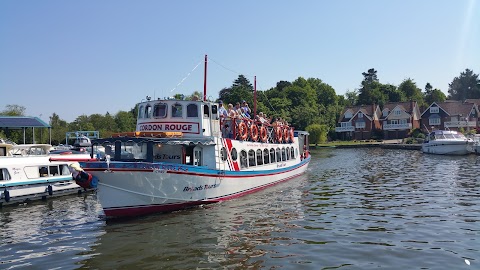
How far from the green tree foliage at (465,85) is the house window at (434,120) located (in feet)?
235

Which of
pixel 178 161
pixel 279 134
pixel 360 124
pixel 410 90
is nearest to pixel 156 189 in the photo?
pixel 178 161

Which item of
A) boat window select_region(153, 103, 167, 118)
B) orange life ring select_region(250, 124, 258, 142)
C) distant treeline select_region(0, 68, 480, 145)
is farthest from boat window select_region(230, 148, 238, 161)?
distant treeline select_region(0, 68, 480, 145)

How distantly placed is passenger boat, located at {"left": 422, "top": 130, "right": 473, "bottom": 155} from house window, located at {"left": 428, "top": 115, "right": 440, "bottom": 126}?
3987 cm

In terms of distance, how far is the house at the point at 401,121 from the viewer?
3821 inches

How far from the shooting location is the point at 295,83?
133m

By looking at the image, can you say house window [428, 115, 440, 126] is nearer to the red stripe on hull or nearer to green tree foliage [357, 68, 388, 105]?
green tree foliage [357, 68, 388, 105]

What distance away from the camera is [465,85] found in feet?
511

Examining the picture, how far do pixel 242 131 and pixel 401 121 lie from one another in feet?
276

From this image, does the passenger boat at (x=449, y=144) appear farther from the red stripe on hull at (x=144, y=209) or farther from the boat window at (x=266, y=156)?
the red stripe on hull at (x=144, y=209)

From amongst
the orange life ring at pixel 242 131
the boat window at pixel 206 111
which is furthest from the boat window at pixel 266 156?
the boat window at pixel 206 111

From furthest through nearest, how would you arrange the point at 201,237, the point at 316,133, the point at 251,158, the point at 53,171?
the point at 316,133
the point at 53,171
the point at 251,158
the point at 201,237

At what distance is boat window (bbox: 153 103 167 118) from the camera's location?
20.3 metres

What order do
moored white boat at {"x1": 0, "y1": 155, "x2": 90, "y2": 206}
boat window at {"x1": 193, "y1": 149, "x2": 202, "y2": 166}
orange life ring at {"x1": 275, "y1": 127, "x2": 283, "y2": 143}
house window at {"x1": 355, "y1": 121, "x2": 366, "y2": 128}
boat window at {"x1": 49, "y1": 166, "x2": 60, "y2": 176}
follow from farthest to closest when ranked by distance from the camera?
house window at {"x1": 355, "y1": 121, "x2": 366, "y2": 128}, orange life ring at {"x1": 275, "y1": 127, "x2": 283, "y2": 143}, boat window at {"x1": 49, "y1": 166, "x2": 60, "y2": 176}, moored white boat at {"x1": 0, "y1": 155, "x2": 90, "y2": 206}, boat window at {"x1": 193, "y1": 149, "x2": 202, "y2": 166}

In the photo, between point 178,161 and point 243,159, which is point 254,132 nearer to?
point 243,159
